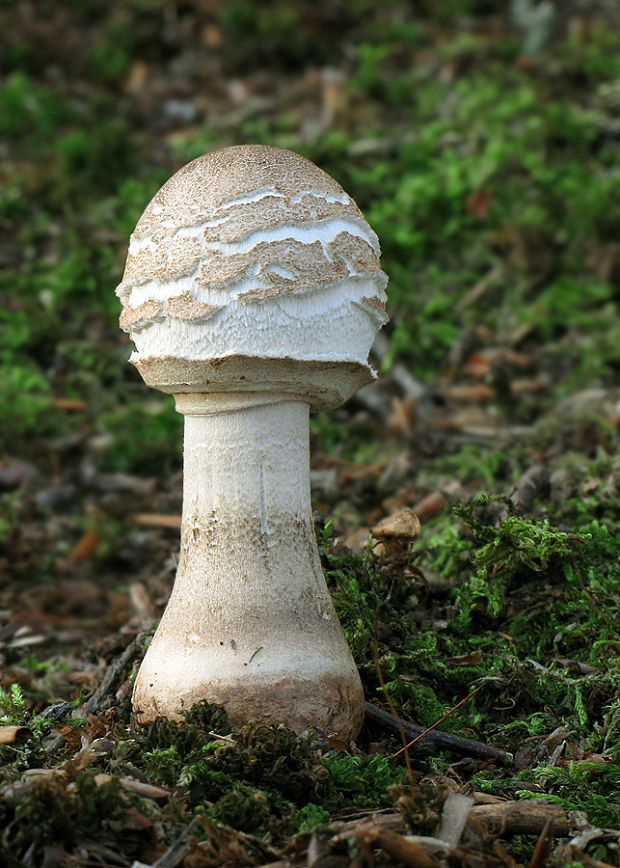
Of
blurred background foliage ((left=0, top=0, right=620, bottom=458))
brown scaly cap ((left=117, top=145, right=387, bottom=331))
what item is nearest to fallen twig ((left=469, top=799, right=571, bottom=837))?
brown scaly cap ((left=117, top=145, right=387, bottom=331))

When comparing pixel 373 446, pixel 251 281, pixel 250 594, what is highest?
pixel 251 281

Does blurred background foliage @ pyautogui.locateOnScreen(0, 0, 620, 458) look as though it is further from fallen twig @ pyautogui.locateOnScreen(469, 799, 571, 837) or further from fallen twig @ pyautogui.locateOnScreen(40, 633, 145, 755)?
fallen twig @ pyautogui.locateOnScreen(469, 799, 571, 837)

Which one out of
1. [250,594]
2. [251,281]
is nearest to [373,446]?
[250,594]

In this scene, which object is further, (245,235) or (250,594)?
(250,594)

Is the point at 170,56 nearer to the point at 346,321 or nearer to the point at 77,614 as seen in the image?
the point at 77,614

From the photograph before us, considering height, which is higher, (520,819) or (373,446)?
(373,446)

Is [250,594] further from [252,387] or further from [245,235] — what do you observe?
[245,235]
